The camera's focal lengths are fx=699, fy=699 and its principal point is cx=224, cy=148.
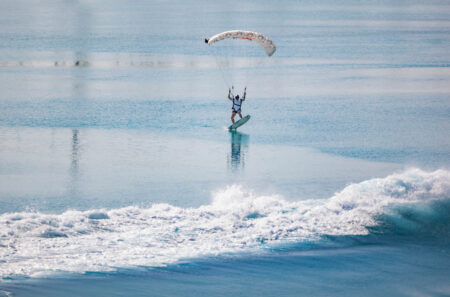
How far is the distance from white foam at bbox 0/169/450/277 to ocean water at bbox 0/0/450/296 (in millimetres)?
65

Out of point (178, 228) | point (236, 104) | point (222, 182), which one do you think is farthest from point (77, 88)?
point (178, 228)

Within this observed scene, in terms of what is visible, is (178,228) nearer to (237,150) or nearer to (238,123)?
(237,150)

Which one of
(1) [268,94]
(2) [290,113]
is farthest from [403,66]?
(2) [290,113]

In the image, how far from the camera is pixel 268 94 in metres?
48.0

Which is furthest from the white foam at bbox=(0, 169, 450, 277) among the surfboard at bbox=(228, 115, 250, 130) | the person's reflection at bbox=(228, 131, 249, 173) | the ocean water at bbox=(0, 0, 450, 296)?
the surfboard at bbox=(228, 115, 250, 130)

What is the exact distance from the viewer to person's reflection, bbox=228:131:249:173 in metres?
29.6

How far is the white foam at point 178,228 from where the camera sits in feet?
61.5

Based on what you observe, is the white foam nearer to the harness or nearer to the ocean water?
the ocean water

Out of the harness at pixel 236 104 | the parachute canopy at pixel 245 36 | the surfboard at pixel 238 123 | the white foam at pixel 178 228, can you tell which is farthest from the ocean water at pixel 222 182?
the parachute canopy at pixel 245 36

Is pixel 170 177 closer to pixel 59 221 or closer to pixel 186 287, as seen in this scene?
pixel 59 221

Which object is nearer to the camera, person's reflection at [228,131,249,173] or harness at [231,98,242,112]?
person's reflection at [228,131,249,173]

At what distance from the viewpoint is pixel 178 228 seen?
69.6 ft

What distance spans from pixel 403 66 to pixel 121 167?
40.3m

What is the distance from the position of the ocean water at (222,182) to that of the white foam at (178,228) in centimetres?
6
